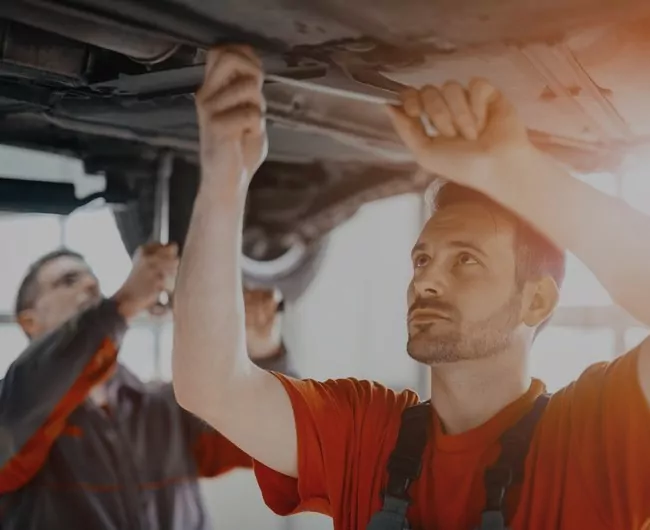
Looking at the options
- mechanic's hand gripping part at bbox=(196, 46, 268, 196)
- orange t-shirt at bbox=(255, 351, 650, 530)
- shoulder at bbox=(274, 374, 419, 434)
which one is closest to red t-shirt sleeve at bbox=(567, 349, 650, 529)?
orange t-shirt at bbox=(255, 351, 650, 530)

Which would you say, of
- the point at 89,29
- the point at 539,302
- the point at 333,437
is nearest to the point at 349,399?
the point at 333,437

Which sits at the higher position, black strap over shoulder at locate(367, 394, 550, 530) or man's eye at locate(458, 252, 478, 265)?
man's eye at locate(458, 252, 478, 265)

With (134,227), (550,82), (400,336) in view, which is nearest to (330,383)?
(400,336)

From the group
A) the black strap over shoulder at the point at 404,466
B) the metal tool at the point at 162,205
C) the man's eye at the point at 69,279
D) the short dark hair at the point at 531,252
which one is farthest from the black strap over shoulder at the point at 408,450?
the man's eye at the point at 69,279

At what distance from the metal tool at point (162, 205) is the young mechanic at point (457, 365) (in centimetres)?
5

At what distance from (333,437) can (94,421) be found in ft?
1.14

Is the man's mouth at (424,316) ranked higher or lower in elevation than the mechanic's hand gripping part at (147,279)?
lower

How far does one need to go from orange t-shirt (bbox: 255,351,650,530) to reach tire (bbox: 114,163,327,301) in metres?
0.13

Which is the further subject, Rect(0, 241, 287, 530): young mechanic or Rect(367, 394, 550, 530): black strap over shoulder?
Rect(0, 241, 287, 530): young mechanic

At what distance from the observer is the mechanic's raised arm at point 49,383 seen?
45.4 inches

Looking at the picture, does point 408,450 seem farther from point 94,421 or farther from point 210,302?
point 94,421

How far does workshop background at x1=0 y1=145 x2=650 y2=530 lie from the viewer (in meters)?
1.00

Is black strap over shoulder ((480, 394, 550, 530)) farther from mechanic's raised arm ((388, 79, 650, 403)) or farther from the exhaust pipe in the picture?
the exhaust pipe

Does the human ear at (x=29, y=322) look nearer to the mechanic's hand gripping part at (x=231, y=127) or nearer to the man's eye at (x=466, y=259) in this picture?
the mechanic's hand gripping part at (x=231, y=127)
